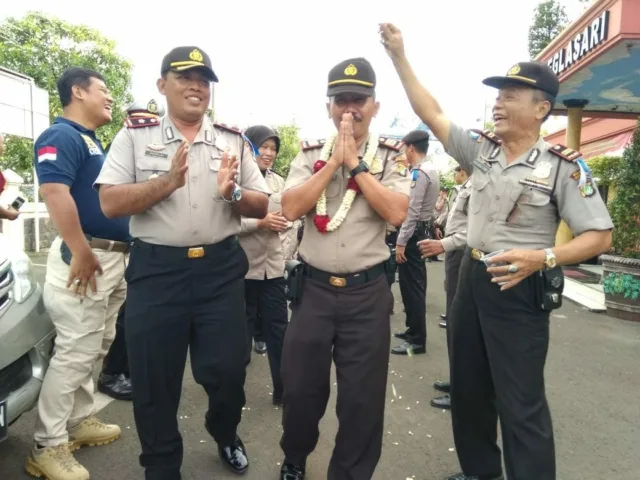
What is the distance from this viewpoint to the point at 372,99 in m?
2.30

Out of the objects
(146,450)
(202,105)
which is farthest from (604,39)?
(146,450)

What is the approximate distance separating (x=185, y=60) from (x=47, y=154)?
95 cm

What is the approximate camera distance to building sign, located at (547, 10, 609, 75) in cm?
623

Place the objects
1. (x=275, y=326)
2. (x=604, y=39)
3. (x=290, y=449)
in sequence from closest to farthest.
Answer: (x=290, y=449) < (x=275, y=326) < (x=604, y=39)

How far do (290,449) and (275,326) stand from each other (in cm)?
110

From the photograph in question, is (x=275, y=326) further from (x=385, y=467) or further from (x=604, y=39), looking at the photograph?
(x=604, y=39)

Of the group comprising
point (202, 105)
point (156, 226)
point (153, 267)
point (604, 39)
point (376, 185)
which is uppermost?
point (604, 39)

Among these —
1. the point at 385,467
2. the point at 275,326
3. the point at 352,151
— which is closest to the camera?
the point at 352,151

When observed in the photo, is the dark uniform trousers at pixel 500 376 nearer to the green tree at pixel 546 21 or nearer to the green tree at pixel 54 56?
the green tree at pixel 54 56

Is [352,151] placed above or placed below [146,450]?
above

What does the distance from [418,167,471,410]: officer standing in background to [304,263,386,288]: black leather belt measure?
1217 millimetres

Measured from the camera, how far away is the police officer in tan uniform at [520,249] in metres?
2.18

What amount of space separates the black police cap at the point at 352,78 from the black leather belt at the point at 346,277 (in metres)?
0.81

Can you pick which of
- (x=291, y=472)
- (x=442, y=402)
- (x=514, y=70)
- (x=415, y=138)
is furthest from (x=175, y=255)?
(x=415, y=138)
